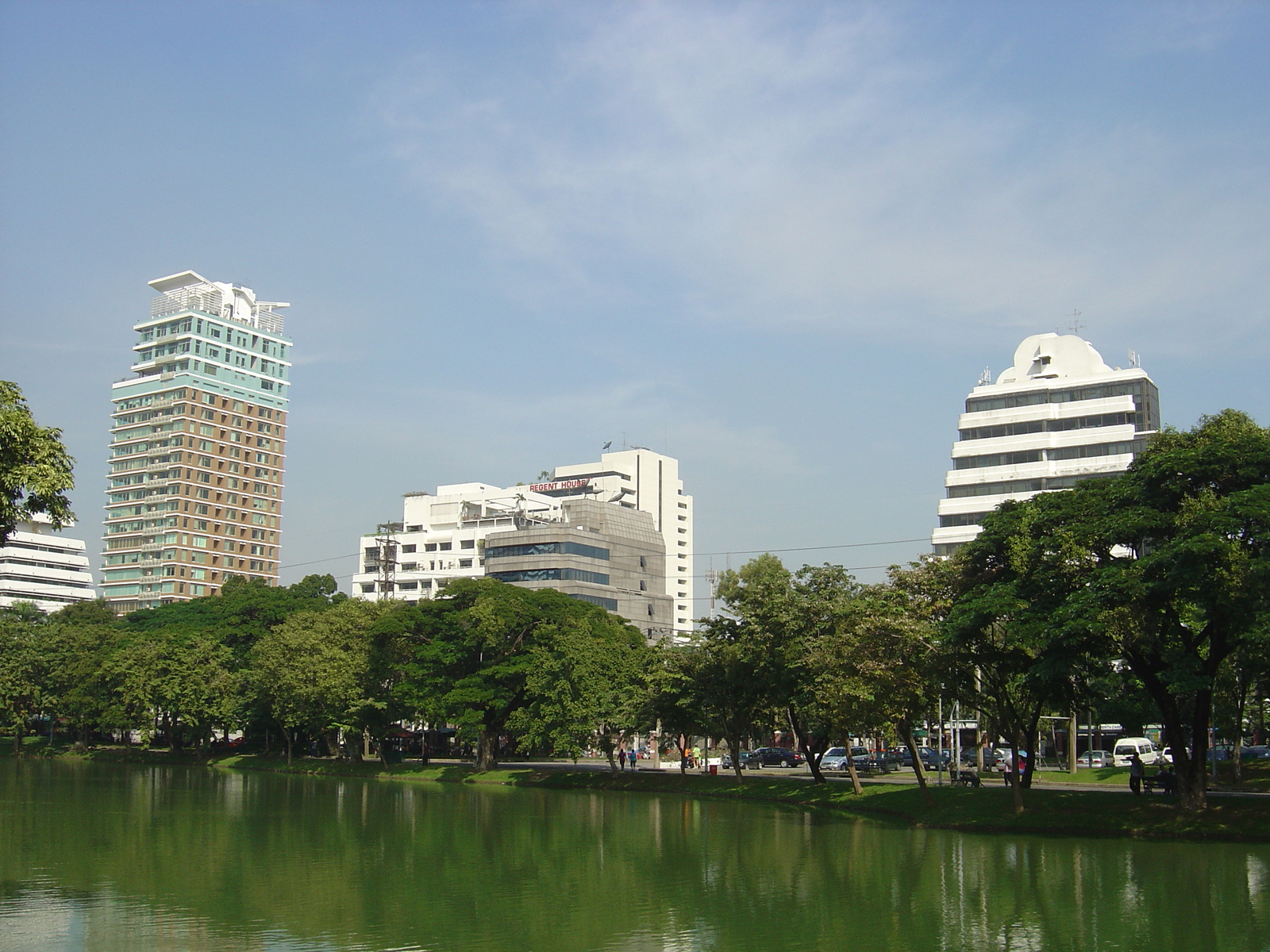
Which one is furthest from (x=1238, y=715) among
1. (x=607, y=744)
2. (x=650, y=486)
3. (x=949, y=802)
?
(x=650, y=486)

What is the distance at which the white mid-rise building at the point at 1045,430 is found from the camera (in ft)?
340

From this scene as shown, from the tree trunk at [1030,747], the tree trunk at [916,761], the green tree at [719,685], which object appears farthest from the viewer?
the green tree at [719,685]

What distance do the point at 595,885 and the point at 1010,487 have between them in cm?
8432

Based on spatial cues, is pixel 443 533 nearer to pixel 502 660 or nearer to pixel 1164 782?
pixel 502 660

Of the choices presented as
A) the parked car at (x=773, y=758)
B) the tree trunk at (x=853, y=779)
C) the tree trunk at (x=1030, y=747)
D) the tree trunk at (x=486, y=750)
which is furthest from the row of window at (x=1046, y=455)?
the tree trunk at (x=1030, y=747)

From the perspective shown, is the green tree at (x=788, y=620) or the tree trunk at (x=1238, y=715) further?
the green tree at (x=788, y=620)

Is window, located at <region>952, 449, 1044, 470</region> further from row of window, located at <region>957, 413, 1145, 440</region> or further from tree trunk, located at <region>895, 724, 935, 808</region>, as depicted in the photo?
tree trunk, located at <region>895, 724, 935, 808</region>

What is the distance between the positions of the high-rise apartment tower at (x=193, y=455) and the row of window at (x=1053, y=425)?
4399 inches

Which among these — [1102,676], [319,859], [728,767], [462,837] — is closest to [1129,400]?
[728,767]

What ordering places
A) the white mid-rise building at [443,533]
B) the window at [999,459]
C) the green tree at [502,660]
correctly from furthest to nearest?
the white mid-rise building at [443,533] < the window at [999,459] < the green tree at [502,660]

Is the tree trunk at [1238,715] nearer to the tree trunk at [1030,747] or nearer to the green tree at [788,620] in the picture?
the tree trunk at [1030,747]

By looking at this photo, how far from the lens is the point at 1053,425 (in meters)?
106

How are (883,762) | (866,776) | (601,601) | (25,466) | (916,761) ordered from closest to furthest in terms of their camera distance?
(25,466), (916,761), (866,776), (883,762), (601,601)

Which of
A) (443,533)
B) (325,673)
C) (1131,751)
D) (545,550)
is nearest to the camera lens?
(1131,751)
